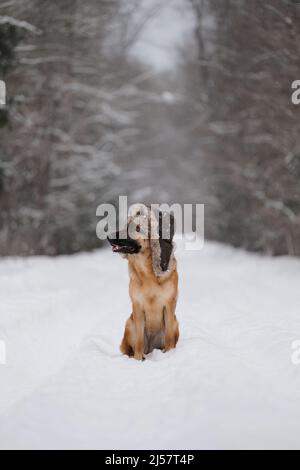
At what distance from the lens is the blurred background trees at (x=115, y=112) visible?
11.9 meters

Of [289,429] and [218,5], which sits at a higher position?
[218,5]

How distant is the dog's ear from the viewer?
4.71 meters

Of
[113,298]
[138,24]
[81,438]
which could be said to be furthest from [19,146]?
[81,438]

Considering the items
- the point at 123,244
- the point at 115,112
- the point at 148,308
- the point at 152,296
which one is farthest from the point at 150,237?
the point at 115,112

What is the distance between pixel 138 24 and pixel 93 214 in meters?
9.13

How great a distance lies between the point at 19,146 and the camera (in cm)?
1605

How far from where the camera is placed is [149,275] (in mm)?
4770

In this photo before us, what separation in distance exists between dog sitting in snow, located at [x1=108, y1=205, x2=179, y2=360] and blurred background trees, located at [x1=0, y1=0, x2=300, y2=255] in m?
6.54

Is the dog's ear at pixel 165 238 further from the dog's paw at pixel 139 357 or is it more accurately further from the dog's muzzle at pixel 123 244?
the dog's paw at pixel 139 357

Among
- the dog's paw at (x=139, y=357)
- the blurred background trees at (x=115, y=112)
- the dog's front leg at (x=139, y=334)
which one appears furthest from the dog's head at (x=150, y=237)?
the blurred background trees at (x=115, y=112)

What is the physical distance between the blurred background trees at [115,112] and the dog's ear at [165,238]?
6.38 metres

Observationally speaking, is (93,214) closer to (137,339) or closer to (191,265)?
(191,265)

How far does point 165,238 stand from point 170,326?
1.01 m

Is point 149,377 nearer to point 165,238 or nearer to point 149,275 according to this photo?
point 149,275
